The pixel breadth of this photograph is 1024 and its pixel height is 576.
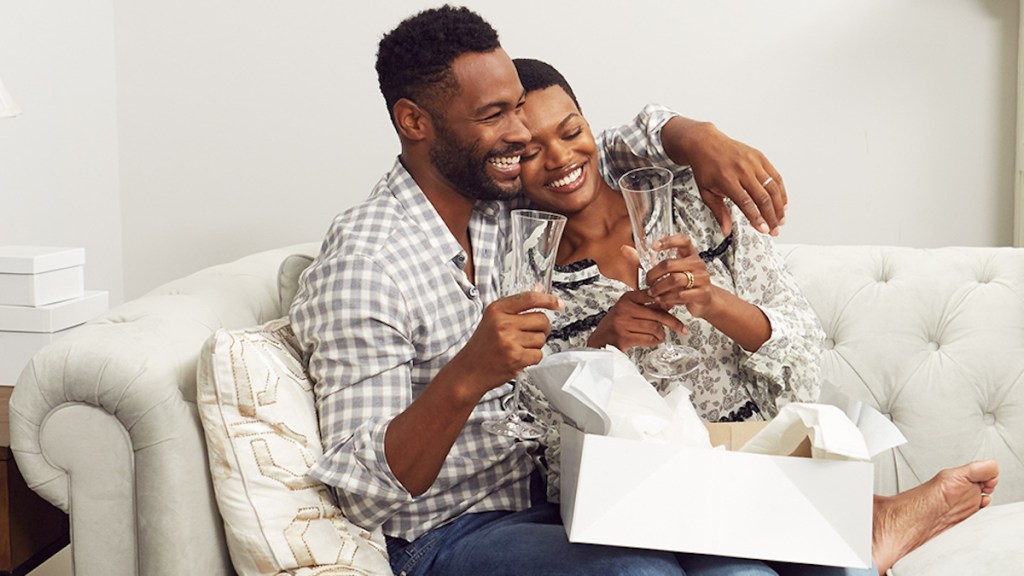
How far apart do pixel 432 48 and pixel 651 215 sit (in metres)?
0.41

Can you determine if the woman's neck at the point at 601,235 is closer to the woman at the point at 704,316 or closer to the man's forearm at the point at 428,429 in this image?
the woman at the point at 704,316

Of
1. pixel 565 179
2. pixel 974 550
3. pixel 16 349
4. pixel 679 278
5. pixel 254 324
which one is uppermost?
pixel 565 179

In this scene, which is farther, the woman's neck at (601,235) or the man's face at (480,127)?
the woman's neck at (601,235)

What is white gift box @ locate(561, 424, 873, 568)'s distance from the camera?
1.17 m

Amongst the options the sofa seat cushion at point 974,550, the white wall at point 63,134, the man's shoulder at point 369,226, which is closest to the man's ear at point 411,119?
the man's shoulder at point 369,226

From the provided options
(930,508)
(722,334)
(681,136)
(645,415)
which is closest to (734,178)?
(681,136)

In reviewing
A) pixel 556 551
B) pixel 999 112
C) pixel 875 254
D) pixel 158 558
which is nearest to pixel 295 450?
pixel 158 558

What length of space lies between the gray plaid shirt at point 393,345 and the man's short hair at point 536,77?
0.24m

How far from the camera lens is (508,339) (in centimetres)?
122

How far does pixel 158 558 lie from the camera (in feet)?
4.31

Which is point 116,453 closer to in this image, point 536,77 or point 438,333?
point 438,333

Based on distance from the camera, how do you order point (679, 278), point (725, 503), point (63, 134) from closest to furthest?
1. point (725, 503)
2. point (679, 278)
3. point (63, 134)

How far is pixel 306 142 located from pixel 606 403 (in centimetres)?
153

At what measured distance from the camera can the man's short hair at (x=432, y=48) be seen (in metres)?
1.51
